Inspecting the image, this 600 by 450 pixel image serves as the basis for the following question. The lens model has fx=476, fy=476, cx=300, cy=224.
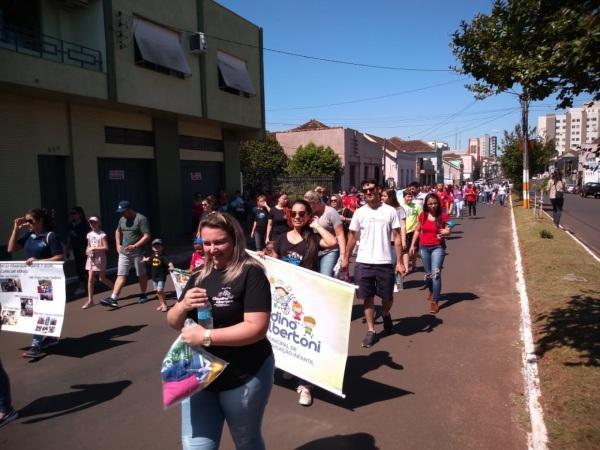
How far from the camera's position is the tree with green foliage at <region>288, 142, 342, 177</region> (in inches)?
1339

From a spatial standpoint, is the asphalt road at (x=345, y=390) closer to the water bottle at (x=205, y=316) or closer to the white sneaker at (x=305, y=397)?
the white sneaker at (x=305, y=397)

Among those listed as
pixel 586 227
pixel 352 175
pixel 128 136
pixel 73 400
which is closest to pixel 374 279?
pixel 73 400

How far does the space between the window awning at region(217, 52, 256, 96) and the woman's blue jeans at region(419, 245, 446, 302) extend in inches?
481

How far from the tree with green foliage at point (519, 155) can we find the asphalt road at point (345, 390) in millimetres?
29951

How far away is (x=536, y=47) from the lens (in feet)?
13.8

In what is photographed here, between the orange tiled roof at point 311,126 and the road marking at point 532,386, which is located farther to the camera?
the orange tiled roof at point 311,126

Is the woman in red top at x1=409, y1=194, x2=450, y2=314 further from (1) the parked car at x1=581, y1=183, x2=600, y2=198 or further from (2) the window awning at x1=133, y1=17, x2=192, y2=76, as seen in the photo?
(1) the parked car at x1=581, y1=183, x2=600, y2=198

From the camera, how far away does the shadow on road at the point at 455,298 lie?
7.55 metres

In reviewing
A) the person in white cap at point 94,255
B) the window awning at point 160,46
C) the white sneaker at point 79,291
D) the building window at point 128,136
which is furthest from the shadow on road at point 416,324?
the building window at point 128,136

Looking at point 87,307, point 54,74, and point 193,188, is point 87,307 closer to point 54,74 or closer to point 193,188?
point 54,74

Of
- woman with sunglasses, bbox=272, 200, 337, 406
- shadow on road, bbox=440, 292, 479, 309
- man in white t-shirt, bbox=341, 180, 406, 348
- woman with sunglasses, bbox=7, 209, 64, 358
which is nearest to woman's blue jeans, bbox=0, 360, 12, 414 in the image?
woman with sunglasses, bbox=7, 209, 64, 358

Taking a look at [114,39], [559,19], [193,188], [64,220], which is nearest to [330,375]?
[559,19]

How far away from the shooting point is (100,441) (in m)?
3.63

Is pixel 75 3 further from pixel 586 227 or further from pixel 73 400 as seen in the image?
pixel 586 227
